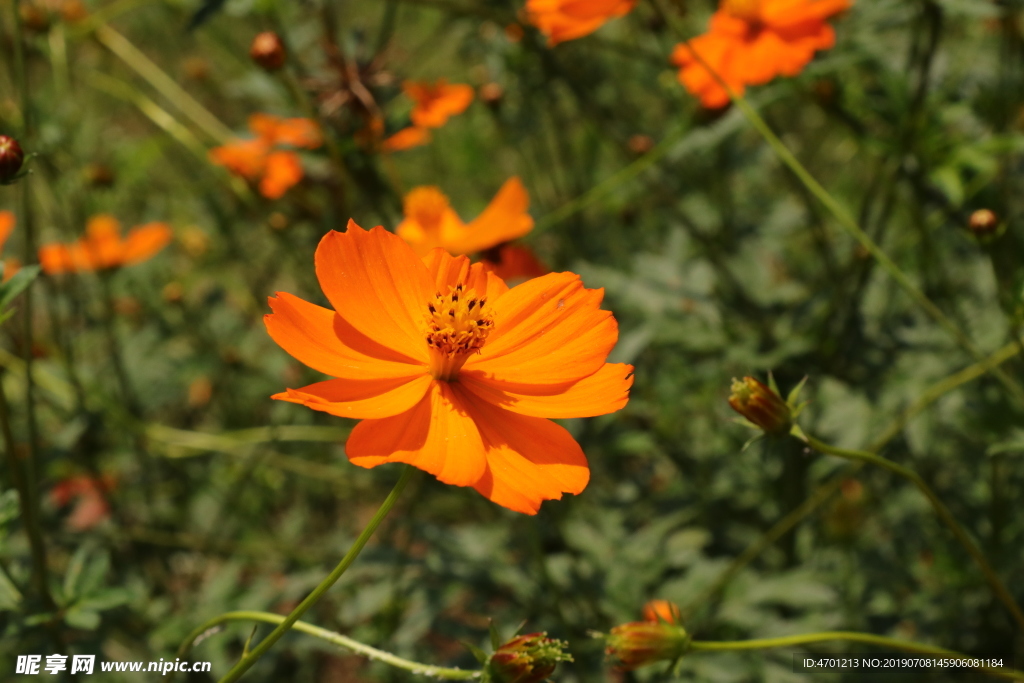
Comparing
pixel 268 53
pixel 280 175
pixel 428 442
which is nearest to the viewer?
pixel 428 442

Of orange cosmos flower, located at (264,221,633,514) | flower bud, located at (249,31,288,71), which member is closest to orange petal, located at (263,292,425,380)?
orange cosmos flower, located at (264,221,633,514)

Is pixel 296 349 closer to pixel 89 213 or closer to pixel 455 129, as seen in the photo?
pixel 89 213

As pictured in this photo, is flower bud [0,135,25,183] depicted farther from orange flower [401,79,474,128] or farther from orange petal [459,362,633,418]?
orange flower [401,79,474,128]

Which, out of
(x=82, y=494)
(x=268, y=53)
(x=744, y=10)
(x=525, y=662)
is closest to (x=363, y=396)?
(x=525, y=662)

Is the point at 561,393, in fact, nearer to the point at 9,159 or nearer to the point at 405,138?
the point at 9,159

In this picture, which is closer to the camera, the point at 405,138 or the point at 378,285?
the point at 378,285

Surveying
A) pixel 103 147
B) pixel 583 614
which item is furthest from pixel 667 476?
pixel 103 147

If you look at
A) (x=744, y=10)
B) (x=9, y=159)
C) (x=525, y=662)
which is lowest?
(x=525, y=662)
